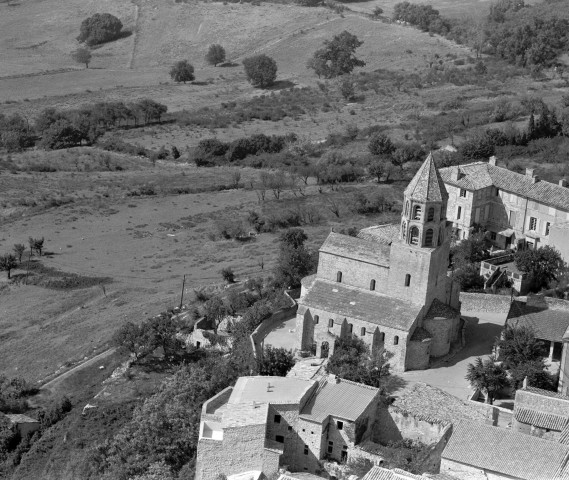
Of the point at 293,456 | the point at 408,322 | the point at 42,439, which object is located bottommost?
the point at 42,439

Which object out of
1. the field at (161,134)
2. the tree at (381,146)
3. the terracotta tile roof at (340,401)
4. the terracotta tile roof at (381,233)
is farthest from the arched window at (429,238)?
the tree at (381,146)

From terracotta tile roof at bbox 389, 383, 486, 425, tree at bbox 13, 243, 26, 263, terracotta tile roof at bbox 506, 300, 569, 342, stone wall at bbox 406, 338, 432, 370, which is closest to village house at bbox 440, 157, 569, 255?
terracotta tile roof at bbox 506, 300, 569, 342

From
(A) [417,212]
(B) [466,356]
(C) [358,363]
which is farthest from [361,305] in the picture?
(B) [466,356]

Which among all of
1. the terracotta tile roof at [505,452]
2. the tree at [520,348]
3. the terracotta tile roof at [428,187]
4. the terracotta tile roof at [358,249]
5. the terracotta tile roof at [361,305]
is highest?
the terracotta tile roof at [428,187]

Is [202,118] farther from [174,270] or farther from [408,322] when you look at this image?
[408,322]

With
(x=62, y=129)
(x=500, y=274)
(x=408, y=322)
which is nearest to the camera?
(x=408, y=322)

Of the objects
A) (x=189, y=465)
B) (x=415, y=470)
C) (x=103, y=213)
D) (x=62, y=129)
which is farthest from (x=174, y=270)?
(x=62, y=129)

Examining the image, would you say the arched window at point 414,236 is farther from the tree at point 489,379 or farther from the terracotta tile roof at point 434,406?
the terracotta tile roof at point 434,406
